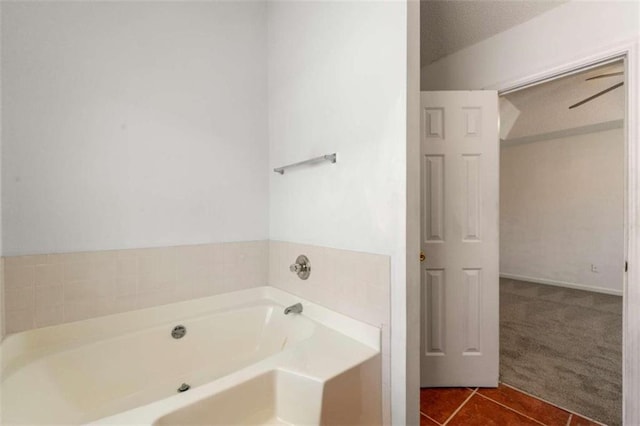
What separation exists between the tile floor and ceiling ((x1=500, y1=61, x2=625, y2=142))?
2.17m

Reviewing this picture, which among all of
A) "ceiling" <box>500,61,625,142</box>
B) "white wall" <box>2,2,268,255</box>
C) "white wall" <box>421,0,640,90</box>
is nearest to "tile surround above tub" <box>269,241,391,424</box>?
"white wall" <box>2,2,268,255</box>

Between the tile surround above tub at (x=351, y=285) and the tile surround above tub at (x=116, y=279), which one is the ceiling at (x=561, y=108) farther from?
the tile surround above tub at (x=116, y=279)

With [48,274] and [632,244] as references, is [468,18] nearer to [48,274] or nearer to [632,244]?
[632,244]

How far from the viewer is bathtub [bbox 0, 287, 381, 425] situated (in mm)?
909

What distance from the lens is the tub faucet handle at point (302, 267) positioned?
1553 millimetres

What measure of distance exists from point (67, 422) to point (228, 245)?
101 centimetres

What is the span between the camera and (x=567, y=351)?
7.31 ft

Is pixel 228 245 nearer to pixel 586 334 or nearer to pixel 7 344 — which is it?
pixel 7 344

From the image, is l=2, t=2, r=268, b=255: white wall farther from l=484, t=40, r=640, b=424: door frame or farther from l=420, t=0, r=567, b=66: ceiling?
l=484, t=40, r=640, b=424: door frame

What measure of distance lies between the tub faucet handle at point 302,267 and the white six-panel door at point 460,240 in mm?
818

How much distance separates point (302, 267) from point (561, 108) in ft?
11.9

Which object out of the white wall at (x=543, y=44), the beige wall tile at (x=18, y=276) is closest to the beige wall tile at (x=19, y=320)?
the beige wall tile at (x=18, y=276)

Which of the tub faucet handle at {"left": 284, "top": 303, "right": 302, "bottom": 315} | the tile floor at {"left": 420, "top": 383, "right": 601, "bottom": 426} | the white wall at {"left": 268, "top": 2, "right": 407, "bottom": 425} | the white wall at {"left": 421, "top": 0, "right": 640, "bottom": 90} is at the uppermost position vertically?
the white wall at {"left": 421, "top": 0, "right": 640, "bottom": 90}

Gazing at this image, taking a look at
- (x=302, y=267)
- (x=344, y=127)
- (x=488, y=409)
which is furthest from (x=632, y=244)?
(x=302, y=267)
